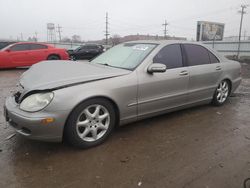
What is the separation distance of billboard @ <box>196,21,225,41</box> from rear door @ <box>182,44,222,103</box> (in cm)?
4015

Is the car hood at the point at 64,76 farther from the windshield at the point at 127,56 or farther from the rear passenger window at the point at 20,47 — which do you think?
the rear passenger window at the point at 20,47

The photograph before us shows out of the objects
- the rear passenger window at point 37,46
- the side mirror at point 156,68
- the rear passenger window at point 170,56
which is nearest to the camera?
the side mirror at point 156,68

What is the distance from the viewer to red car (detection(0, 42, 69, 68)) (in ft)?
32.5

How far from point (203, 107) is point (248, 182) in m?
2.59

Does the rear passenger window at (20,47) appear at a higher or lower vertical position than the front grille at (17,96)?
higher

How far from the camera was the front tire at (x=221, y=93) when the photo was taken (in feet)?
15.7

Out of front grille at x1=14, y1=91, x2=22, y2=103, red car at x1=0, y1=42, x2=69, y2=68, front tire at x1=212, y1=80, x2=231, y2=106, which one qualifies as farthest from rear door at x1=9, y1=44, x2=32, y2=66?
front tire at x1=212, y1=80, x2=231, y2=106

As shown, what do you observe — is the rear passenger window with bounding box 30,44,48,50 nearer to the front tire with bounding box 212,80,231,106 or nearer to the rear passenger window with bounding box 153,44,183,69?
the rear passenger window with bounding box 153,44,183,69

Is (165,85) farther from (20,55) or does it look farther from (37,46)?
(37,46)

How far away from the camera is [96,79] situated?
118 inches

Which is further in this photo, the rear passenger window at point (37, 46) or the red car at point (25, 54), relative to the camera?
the rear passenger window at point (37, 46)

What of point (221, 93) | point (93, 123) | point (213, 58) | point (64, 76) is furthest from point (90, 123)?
point (221, 93)

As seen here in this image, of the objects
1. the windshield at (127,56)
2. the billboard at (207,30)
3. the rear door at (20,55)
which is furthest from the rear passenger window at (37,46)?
the billboard at (207,30)

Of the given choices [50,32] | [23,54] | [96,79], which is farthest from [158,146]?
[50,32]
